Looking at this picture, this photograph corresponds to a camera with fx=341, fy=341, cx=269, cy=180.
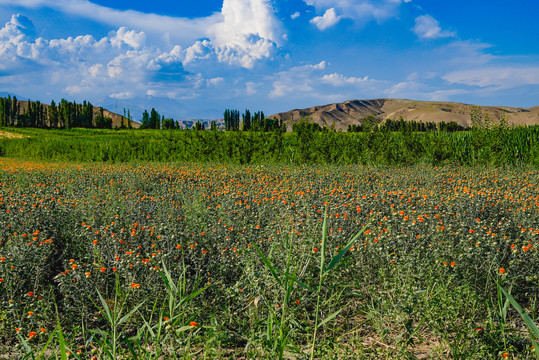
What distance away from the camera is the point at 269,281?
2662 mm

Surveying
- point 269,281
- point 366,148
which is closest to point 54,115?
point 366,148

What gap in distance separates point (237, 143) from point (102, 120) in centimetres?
8475

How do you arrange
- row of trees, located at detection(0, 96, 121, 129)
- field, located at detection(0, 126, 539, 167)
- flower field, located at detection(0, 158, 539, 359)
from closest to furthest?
flower field, located at detection(0, 158, 539, 359), field, located at detection(0, 126, 539, 167), row of trees, located at detection(0, 96, 121, 129)

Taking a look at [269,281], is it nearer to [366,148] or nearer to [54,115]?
[366,148]

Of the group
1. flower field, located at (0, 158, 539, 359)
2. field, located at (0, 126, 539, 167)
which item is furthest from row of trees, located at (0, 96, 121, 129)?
flower field, located at (0, 158, 539, 359)

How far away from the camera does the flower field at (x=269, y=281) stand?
2.29 metres

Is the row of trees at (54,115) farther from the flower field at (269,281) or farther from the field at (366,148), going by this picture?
the flower field at (269,281)

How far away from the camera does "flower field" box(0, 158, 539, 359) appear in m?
2.29

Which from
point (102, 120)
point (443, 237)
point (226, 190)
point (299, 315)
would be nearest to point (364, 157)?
point (226, 190)

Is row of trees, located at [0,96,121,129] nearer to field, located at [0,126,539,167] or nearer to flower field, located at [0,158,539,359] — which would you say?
field, located at [0,126,539,167]

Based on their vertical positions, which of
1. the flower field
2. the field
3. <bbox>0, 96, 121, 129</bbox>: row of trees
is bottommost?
the flower field

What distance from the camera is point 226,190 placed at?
259 inches

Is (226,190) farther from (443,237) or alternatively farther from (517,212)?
(517,212)

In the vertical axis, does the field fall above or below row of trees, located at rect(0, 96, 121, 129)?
below
